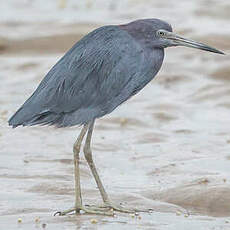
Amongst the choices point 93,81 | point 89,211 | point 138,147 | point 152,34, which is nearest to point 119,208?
point 89,211

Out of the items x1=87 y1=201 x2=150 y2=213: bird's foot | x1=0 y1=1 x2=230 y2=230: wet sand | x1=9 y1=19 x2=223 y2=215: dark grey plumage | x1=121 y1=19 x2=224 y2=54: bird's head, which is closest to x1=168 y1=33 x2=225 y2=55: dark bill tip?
x1=121 y1=19 x2=224 y2=54: bird's head

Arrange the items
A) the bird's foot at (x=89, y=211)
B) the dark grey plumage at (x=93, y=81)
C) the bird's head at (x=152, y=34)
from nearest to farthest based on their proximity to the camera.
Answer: the bird's foot at (x=89, y=211) < the dark grey plumage at (x=93, y=81) < the bird's head at (x=152, y=34)

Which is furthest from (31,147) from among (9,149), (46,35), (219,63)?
(46,35)

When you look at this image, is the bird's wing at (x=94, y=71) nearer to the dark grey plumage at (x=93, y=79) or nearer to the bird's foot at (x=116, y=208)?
the dark grey plumage at (x=93, y=79)

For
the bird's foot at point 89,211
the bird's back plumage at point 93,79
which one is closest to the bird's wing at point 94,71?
the bird's back plumage at point 93,79

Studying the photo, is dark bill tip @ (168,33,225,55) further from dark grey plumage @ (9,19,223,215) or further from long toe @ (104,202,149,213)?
long toe @ (104,202,149,213)

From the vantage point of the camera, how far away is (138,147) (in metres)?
7.71

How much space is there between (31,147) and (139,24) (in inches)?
82.6

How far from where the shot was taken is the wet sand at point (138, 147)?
225 inches

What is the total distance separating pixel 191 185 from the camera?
6.25 metres

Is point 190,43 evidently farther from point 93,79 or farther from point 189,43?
point 93,79

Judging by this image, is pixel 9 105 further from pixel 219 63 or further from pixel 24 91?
pixel 219 63

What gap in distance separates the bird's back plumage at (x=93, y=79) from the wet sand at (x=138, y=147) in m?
0.64

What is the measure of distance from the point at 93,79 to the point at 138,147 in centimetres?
204
